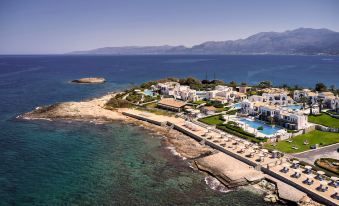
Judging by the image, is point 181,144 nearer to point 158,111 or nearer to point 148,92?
point 158,111

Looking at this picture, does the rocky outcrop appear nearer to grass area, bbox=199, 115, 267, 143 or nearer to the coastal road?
the coastal road

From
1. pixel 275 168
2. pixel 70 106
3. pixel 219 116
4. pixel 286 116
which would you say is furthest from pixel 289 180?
pixel 70 106

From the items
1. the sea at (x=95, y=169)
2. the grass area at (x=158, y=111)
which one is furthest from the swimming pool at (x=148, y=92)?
the sea at (x=95, y=169)

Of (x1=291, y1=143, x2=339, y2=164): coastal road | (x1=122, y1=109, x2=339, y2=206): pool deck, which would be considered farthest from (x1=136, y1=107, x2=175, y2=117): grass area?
(x1=291, y1=143, x2=339, y2=164): coastal road

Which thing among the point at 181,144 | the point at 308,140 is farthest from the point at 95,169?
Answer: the point at 308,140

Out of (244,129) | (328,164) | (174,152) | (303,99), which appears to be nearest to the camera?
(328,164)
